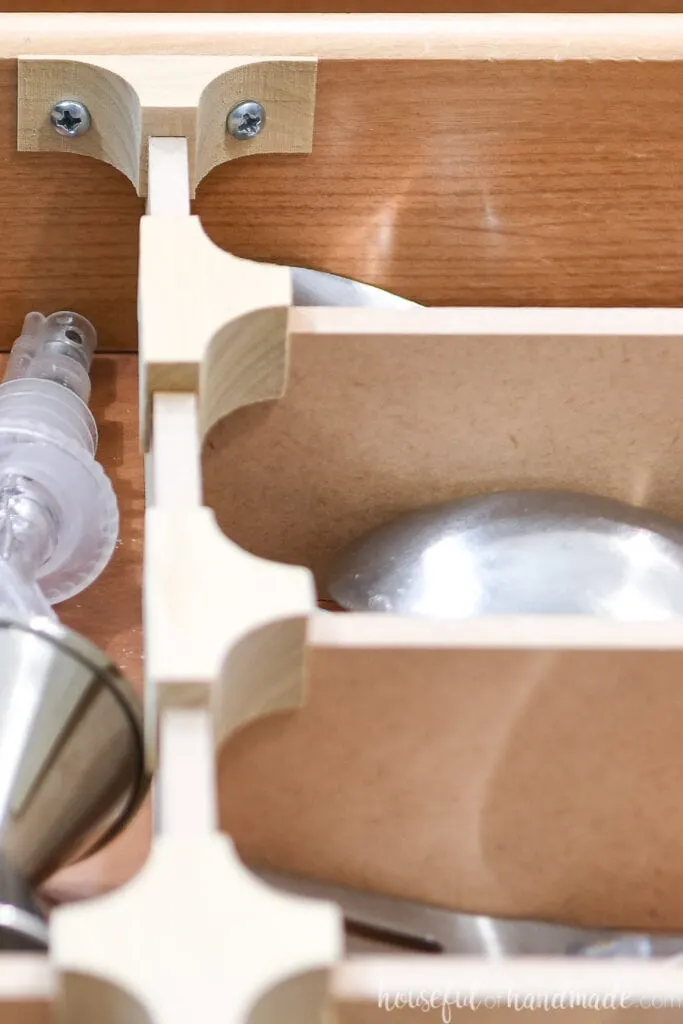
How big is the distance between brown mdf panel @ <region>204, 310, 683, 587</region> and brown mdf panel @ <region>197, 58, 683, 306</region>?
0.32 ft

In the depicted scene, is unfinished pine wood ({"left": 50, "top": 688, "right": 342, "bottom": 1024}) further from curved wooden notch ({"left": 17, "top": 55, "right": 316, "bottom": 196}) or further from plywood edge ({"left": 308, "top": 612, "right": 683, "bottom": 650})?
curved wooden notch ({"left": 17, "top": 55, "right": 316, "bottom": 196})

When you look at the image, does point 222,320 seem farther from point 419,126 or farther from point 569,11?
point 569,11

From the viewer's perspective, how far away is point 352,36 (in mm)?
501

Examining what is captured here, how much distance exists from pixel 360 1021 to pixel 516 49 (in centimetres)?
37

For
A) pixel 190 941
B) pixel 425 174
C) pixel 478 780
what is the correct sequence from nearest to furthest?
pixel 190 941 < pixel 478 780 < pixel 425 174

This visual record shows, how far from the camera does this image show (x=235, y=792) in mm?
413

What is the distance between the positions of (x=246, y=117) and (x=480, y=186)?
0.10 m

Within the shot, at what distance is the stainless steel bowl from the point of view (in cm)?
46

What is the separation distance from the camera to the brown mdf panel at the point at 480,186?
512 millimetres

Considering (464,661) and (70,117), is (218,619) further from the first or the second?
(70,117)

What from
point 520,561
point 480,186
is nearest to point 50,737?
point 520,561

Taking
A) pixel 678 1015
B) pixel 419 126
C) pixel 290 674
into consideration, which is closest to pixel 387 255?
pixel 419 126

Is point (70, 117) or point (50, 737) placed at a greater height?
point (70, 117)

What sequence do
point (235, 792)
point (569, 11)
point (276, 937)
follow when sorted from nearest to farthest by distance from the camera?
point (276, 937) < point (235, 792) < point (569, 11)
